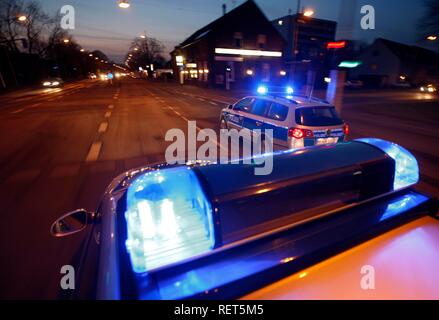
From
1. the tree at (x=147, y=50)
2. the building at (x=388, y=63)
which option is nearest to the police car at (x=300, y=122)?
the building at (x=388, y=63)

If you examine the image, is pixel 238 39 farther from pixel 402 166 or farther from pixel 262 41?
pixel 402 166

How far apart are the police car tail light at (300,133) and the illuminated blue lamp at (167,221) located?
4.53 metres

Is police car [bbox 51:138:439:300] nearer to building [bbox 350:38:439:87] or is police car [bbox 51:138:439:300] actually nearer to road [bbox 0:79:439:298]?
road [bbox 0:79:439:298]

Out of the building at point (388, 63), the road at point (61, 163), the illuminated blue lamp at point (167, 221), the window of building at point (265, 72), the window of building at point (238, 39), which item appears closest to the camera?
the illuminated blue lamp at point (167, 221)

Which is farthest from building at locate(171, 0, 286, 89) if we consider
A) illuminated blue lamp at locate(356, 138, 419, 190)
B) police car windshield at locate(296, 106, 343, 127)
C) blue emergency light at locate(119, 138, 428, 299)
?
blue emergency light at locate(119, 138, 428, 299)

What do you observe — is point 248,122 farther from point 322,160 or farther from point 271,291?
point 271,291

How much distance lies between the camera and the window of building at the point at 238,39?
128 feet

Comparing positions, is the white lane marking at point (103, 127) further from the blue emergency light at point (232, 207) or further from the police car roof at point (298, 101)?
the blue emergency light at point (232, 207)

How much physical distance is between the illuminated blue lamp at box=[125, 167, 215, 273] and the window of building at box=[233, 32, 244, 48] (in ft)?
136

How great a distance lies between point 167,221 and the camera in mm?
1640

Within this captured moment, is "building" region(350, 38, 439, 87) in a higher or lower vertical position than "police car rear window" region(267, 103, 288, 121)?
higher

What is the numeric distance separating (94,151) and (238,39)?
3708 cm

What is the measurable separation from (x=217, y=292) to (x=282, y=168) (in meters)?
1.02

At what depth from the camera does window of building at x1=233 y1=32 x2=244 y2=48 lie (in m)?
38.9
